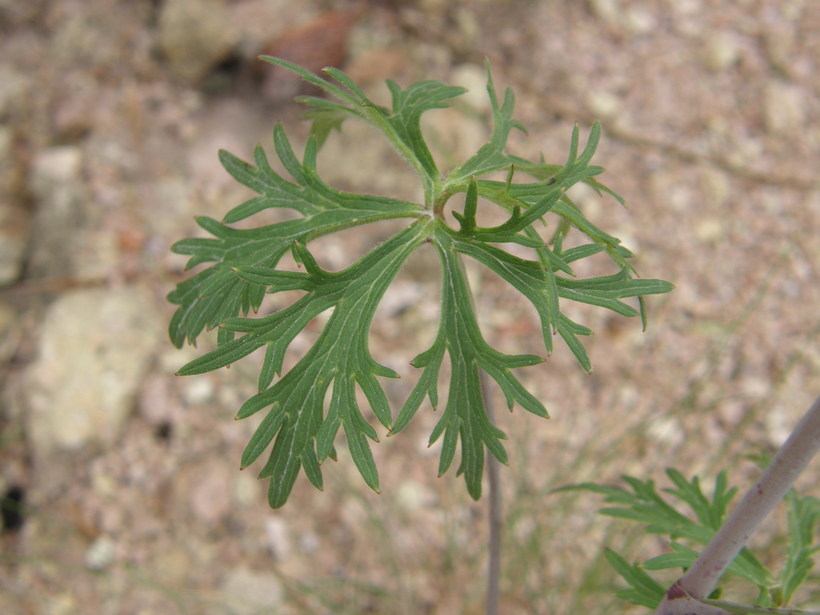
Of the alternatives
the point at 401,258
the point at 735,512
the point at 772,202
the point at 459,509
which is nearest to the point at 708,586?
the point at 735,512

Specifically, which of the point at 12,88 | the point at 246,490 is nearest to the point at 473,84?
the point at 246,490

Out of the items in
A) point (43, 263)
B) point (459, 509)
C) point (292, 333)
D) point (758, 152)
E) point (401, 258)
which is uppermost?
point (758, 152)

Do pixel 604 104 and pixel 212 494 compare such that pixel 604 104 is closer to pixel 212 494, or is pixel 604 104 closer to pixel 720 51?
pixel 720 51

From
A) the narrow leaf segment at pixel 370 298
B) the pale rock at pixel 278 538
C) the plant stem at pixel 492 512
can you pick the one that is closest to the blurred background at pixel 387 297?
the pale rock at pixel 278 538

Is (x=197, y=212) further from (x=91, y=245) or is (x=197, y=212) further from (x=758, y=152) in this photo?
(x=758, y=152)

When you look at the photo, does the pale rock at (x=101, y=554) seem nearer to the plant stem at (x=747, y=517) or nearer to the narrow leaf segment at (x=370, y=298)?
the narrow leaf segment at (x=370, y=298)

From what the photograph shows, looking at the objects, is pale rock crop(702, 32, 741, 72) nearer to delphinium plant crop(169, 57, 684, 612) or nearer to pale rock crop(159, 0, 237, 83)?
pale rock crop(159, 0, 237, 83)
